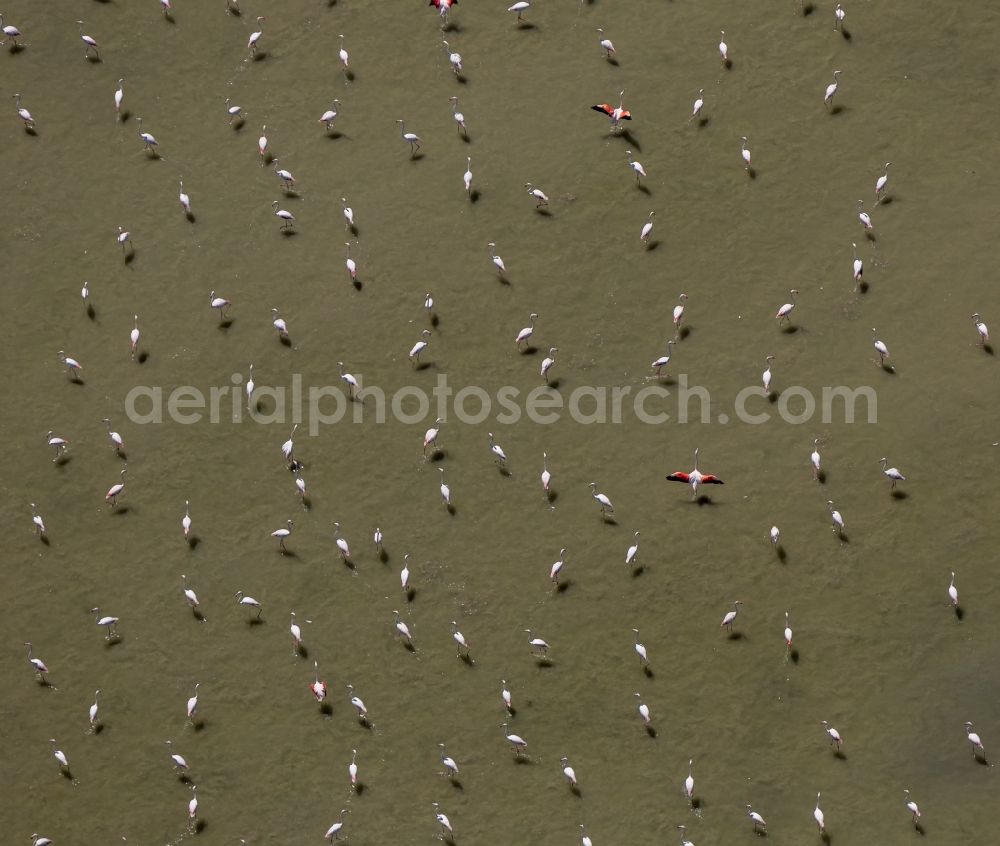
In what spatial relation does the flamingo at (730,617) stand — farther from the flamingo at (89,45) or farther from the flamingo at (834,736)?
the flamingo at (89,45)

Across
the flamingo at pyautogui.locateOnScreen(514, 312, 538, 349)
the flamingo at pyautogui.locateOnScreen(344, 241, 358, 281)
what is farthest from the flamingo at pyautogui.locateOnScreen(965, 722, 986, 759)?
the flamingo at pyautogui.locateOnScreen(344, 241, 358, 281)

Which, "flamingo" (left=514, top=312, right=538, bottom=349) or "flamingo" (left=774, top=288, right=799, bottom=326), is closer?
"flamingo" (left=774, top=288, right=799, bottom=326)

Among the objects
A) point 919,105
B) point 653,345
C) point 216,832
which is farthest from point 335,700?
point 919,105

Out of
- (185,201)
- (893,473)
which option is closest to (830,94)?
(893,473)

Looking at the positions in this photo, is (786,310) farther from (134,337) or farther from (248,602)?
(134,337)

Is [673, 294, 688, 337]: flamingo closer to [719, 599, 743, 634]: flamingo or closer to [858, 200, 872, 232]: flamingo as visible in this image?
[858, 200, 872, 232]: flamingo
